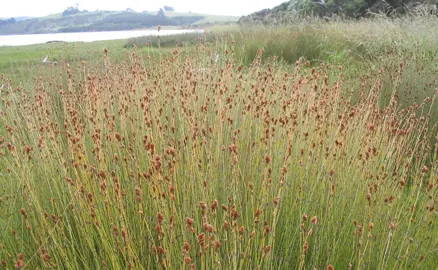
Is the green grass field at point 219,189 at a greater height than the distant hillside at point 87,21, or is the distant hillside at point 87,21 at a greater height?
the distant hillside at point 87,21

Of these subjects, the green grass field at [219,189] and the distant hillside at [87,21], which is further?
the distant hillside at [87,21]

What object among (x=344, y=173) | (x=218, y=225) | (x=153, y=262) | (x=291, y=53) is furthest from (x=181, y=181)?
(x=291, y=53)

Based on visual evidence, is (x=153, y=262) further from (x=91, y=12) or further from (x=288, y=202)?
(x=91, y=12)

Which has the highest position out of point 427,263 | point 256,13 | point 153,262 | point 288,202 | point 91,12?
point 91,12

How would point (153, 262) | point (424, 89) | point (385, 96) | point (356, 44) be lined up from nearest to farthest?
point (153, 262)
point (424, 89)
point (385, 96)
point (356, 44)

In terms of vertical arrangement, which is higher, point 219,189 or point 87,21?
point 87,21

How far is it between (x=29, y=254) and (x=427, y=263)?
7.45 feet

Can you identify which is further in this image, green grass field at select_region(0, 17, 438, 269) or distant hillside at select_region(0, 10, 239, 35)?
distant hillside at select_region(0, 10, 239, 35)

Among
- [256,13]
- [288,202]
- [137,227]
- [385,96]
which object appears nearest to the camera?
[137,227]

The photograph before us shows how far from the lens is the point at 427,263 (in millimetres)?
2180

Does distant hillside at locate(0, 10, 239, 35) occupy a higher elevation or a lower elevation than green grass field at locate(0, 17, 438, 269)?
higher

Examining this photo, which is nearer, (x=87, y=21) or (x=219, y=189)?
(x=219, y=189)

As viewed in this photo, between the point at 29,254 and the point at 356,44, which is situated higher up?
the point at 356,44

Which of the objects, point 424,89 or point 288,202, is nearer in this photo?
point 288,202
